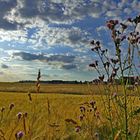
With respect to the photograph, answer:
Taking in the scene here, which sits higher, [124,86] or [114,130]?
[124,86]

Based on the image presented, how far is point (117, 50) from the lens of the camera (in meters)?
4.12

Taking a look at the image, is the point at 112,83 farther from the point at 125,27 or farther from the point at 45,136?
the point at 45,136

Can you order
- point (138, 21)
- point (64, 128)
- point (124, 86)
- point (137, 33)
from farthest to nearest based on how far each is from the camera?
point (64, 128) < point (137, 33) < point (138, 21) < point (124, 86)

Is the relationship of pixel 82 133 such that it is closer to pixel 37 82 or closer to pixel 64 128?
pixel 64 128

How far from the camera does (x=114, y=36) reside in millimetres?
4277

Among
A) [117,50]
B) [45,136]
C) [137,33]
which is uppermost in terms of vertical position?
[137,33]

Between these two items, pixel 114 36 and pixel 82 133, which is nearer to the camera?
pixel 114 36

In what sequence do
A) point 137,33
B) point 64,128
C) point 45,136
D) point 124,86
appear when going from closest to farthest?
point 124,86 → point 137,33 → point 45,136 → point 64,128

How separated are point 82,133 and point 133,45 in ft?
11.1

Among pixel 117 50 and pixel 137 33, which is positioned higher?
pixel 137 33

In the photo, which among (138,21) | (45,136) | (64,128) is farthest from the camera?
(64,128)

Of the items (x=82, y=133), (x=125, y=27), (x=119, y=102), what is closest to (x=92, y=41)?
(x=125, y=27)

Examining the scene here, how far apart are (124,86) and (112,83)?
891mm

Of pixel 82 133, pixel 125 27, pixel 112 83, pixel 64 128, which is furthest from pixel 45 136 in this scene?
pixel 125 27
